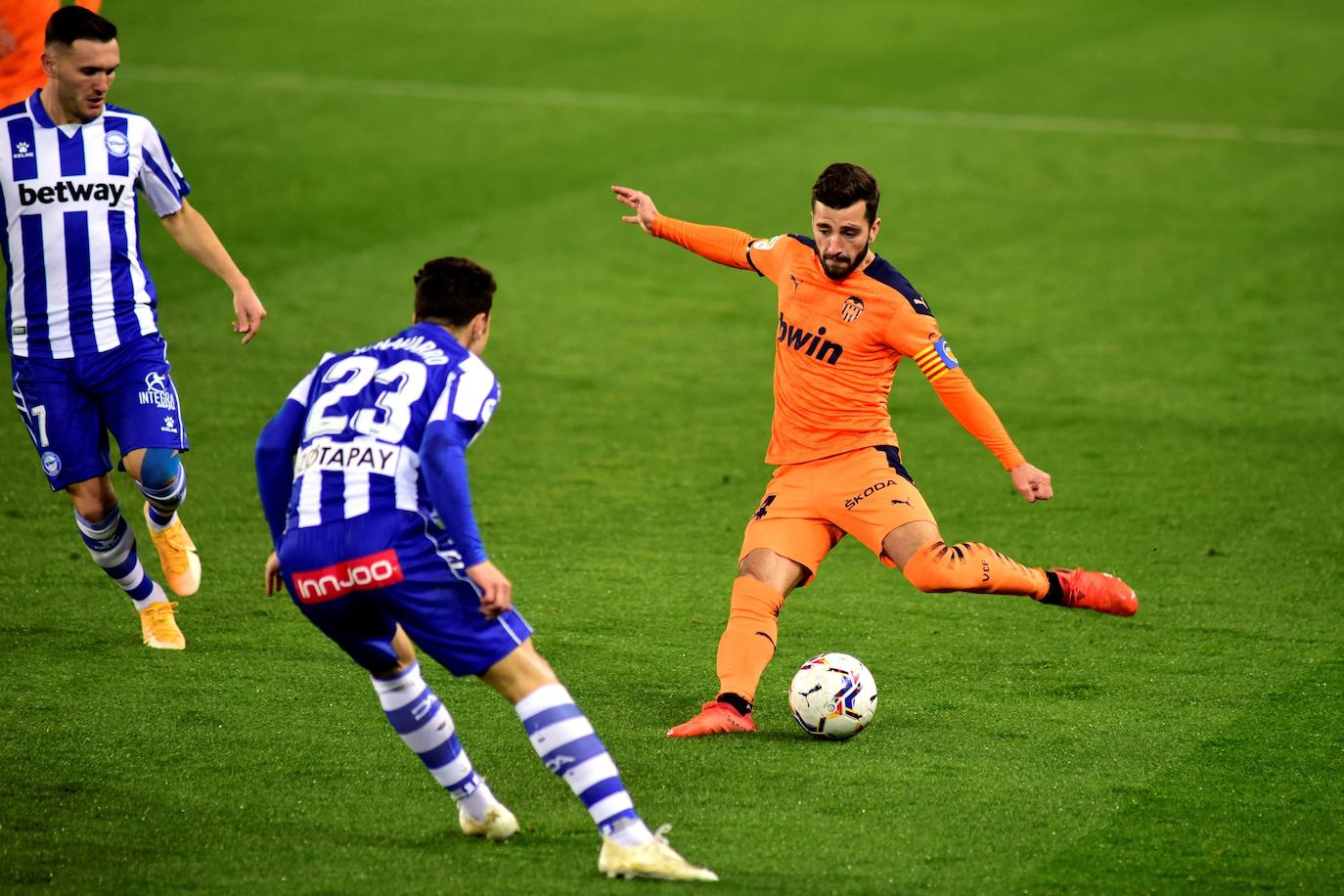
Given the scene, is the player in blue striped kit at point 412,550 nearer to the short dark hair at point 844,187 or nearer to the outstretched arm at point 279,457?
the outstretched arm at point 279,457

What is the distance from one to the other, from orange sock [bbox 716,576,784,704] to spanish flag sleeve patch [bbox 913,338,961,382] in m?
1.03

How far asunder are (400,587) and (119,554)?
2702 millimetres

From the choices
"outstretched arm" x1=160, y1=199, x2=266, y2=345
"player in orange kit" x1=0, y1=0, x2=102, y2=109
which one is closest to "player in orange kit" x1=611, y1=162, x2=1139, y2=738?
"outstretched arm" x1=160, y1=199, x2=266, y2=345

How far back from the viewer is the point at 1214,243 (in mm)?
15023

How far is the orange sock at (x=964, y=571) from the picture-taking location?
21.5 feet

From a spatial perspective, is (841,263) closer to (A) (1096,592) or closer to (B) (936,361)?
(B) (936,361)

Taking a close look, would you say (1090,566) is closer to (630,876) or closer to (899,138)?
(630,876)

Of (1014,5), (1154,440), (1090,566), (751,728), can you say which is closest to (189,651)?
(751,728)

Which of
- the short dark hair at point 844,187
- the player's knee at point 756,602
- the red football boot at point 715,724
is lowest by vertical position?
the red football boot at point 715,724

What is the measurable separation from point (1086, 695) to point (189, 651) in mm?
3703

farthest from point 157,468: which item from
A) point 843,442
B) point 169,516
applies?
point 843,442

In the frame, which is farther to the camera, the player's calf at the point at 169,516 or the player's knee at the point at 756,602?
the player's calf at the point at 169,516

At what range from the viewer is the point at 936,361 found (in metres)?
6.60

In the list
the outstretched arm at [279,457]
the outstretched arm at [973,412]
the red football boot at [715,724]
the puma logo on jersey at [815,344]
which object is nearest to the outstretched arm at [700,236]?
the puma logo on jersey at [815,344]
